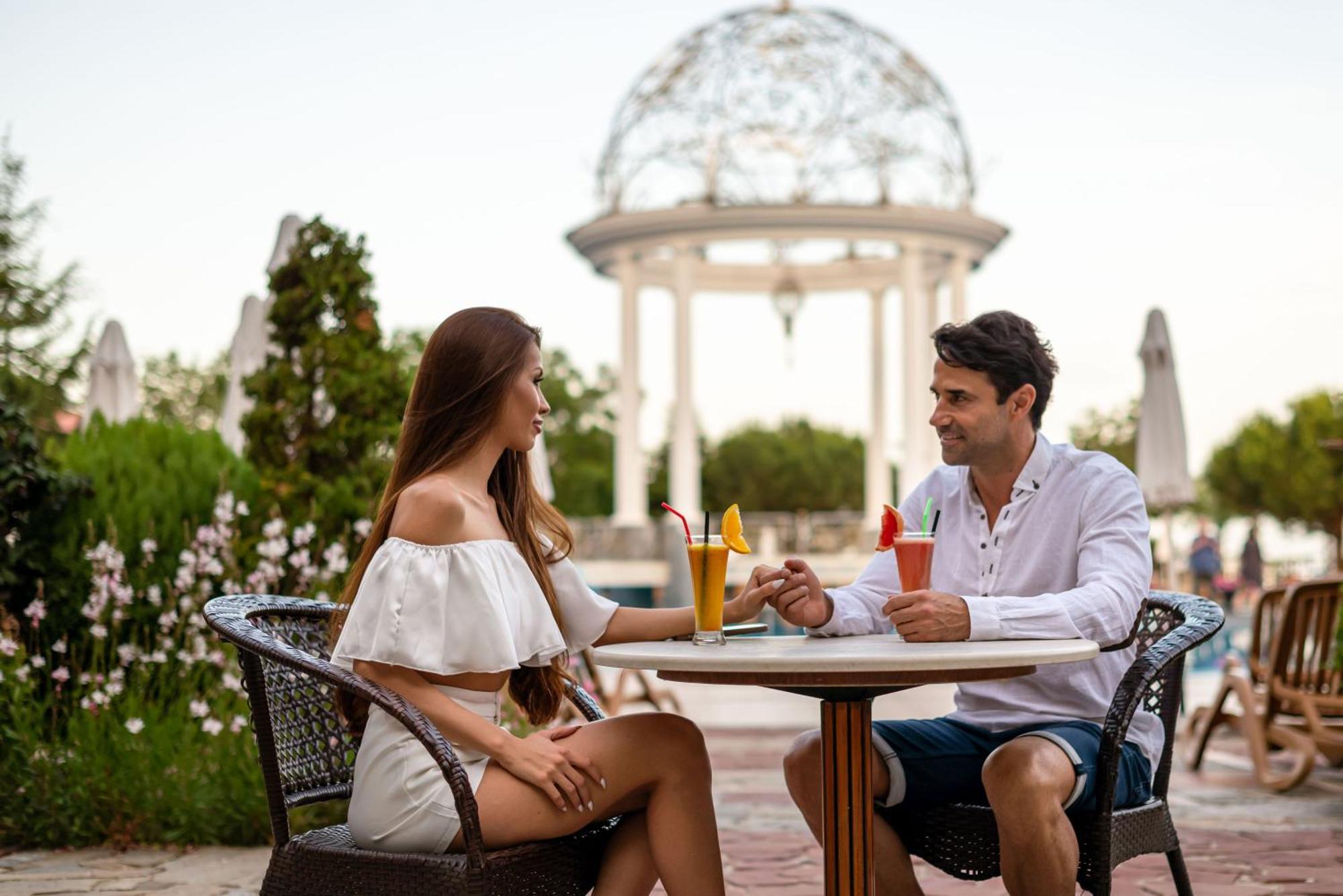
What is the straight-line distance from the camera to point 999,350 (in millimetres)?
3416

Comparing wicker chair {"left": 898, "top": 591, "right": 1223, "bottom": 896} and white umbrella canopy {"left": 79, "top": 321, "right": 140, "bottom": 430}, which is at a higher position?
white umbrella canopy {"left": 79, "top": 321, "right": 140, "bottom": 430}

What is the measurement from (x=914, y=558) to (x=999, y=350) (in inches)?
23.7

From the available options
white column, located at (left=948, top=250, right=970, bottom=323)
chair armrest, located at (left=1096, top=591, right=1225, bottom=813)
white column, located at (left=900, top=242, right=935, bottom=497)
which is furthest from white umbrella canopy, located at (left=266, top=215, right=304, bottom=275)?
white column, located at (left=948, top=250, right=970, bottom=323)

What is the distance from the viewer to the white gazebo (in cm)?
1639

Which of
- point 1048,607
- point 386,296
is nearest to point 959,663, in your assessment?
point 1048,607

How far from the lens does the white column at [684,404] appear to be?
674 inches

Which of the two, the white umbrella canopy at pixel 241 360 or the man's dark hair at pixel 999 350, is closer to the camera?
the man's dark hair at pixel 999 350

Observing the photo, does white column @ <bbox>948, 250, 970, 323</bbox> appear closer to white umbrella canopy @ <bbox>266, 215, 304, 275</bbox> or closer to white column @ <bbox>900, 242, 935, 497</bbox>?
white column @ <bbox>900, 242, 935, 497</bbox>

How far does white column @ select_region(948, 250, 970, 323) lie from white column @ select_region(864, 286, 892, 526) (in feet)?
4.44

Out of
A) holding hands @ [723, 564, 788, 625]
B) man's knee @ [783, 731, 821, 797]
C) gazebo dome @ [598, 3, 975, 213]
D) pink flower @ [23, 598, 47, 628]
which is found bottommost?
man's knee @ [783, 731, 821, 797]

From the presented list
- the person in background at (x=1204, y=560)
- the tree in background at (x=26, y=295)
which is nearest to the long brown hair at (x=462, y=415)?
the person in background at (x=1204, y=560)

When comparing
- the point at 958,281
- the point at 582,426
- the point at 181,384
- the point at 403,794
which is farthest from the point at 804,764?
the point at 582,426

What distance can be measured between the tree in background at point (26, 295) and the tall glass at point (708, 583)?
1853 cm

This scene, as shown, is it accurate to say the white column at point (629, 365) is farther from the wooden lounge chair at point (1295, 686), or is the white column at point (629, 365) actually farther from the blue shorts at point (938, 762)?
the blue shorts at point (938, 762)
